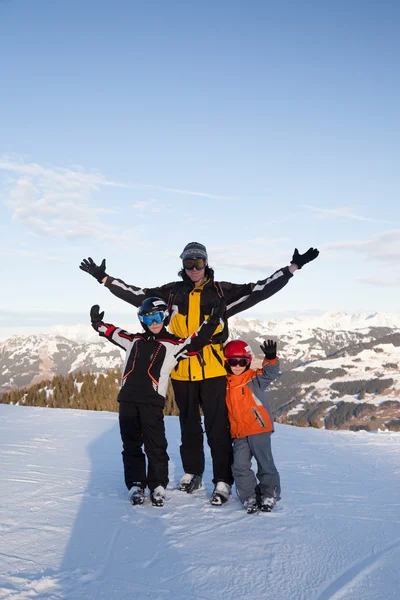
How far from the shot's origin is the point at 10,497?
4488 mm

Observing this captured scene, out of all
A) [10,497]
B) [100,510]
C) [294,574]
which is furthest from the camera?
[10,497]

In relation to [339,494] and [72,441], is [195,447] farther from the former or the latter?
[72,441]

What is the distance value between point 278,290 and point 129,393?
2.01 meters

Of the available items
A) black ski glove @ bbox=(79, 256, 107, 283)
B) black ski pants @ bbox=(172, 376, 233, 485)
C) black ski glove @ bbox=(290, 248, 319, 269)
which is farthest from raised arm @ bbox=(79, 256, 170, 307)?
black ski glove @ bbox=(290, 248, 319, 269)

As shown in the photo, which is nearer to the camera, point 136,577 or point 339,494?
point 136,577

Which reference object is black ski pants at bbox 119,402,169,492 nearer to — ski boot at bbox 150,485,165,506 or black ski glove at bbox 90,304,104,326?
ski boot at bbox 150,485,165,506

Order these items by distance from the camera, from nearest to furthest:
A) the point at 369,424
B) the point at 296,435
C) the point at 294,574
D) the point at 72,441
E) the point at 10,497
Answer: the point at 294,574
the point at 10,497
the point at 72,441
the point at 296,435
the point at 369,424

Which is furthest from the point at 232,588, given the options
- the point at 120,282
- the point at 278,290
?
the point at 120,282

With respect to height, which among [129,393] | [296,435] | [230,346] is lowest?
[296,435]

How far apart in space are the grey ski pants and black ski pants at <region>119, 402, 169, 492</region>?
0.70m

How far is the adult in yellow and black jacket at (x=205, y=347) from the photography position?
486 centimetres

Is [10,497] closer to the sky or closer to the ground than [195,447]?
closer to the ground

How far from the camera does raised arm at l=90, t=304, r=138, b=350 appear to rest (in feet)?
16.3

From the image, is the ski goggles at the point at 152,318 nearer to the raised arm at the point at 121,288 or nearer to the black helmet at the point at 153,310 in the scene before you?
the black helmet at the point at 153,310
